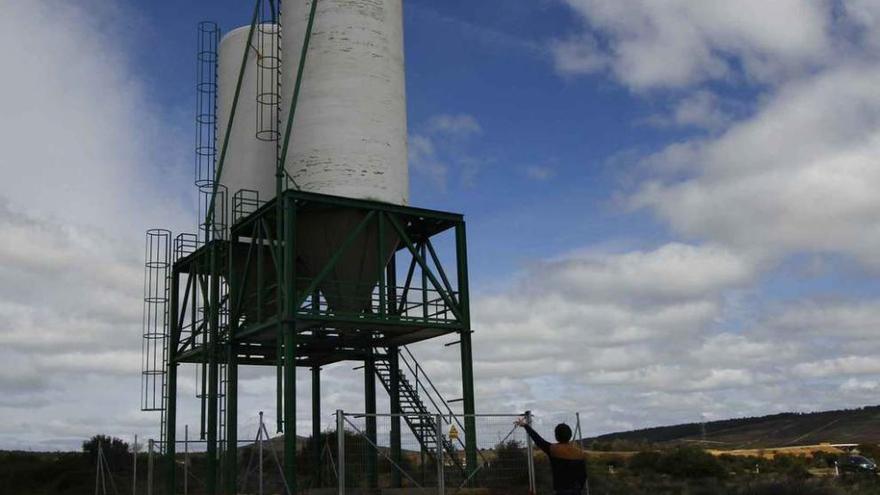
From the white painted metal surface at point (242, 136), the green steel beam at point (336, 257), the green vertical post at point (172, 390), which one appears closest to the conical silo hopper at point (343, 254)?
the green steel beam at point (336, 257)

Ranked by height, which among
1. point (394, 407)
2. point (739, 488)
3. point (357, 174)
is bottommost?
point (739, 488)

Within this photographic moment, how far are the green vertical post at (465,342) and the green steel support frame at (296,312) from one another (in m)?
0.03

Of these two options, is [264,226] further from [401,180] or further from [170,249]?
[170,249]

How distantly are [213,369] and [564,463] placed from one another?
788 inches

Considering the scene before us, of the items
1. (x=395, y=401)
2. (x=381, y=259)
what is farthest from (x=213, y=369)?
(x=381, y=259)

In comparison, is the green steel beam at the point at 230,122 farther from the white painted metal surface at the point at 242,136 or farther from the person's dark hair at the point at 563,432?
the person's dark hair at the point at 563,432

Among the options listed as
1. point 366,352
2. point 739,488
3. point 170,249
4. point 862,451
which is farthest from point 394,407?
point 862,451

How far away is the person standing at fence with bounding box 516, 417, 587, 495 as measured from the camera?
10625 millimetres

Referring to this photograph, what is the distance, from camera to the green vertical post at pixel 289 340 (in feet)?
77.9

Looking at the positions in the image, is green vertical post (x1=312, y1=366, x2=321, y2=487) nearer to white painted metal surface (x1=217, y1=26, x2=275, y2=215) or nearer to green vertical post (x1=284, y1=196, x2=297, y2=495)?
white painted metal surface (x1=217, y1=26, x2=275, y2=215)

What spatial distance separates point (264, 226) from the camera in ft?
88.2

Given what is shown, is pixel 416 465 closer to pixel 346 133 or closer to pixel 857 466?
pixel 346 133

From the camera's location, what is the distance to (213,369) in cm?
2873

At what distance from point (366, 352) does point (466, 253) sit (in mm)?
4886
